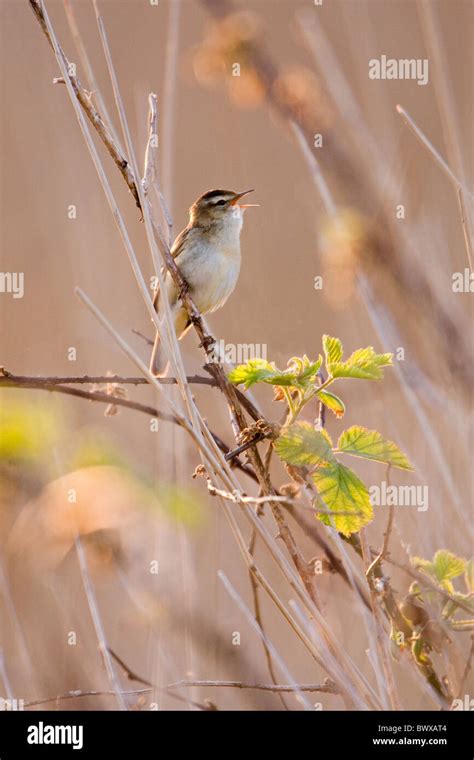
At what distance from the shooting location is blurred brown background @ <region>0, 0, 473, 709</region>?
2307mm

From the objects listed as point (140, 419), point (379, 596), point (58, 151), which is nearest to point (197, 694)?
point (379, 596)

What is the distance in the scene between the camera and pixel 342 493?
138 centimetres

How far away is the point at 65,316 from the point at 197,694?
147 centimetres

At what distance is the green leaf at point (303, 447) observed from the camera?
4.49ft

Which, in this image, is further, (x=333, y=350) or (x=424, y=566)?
(x=424, y=566)
